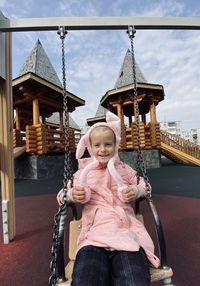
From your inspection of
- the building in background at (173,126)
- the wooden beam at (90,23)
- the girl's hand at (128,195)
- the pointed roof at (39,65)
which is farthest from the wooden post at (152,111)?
the building in background at (173,126)

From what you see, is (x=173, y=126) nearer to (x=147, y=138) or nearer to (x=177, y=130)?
(x=177, y=130)

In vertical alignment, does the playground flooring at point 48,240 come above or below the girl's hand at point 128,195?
below

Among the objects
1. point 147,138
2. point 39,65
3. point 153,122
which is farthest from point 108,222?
point 39,65

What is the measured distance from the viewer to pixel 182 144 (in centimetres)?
1222

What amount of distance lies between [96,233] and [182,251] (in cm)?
148

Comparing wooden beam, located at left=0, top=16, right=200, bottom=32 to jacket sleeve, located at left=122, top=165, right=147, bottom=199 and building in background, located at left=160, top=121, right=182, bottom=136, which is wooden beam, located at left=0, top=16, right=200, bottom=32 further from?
building in background, located at left=160, top=121, right=182, bottom=136

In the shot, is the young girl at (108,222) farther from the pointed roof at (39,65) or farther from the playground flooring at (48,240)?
the pointed roof at (39,65)

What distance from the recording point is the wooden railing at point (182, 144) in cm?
1198

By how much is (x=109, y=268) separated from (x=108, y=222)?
267 millimetres

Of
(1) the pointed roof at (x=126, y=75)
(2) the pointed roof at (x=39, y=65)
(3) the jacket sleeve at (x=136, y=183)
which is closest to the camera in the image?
(3) the jacket sleeve at (x=136, y=183)

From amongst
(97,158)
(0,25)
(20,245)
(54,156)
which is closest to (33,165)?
(54,156)

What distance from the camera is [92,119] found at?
16.3 m

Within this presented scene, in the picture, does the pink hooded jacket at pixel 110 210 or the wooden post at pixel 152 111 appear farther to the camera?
the wooden post at pixel 152 111

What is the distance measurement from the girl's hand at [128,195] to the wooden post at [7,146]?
5.71 feet
